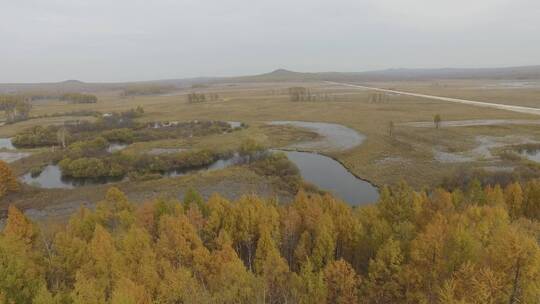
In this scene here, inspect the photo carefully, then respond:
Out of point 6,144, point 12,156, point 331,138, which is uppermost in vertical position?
point 331,138

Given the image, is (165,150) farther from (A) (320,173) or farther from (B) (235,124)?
(A) (320,173)

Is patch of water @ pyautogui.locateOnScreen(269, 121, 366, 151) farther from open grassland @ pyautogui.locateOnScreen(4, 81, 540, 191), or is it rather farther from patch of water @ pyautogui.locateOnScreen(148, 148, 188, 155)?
patch of water @ pyautogui.locateOnScreen(148, 148, 188, 155)

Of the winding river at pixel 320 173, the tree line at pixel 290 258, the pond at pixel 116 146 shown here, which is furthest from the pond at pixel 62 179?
the tree line at pixel 290 258

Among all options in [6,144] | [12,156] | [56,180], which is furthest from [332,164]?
[6,144]

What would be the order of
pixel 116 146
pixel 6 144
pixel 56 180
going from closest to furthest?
pixel 56 180
pixel 116 146
pixel 6 144

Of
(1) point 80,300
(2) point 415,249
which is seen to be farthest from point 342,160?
(1) point 80,300

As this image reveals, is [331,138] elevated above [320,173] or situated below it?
above

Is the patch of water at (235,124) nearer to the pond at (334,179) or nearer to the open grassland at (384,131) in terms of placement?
the open grassland at (384,131)

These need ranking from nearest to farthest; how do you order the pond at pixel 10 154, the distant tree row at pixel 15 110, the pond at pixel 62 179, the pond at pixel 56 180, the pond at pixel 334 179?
the pond at pixel 334 179, the pond at pixel 56 180, the pond at pixel 62 179, the pond at pixel 10 154, the distant tree row at pixel 15 110
